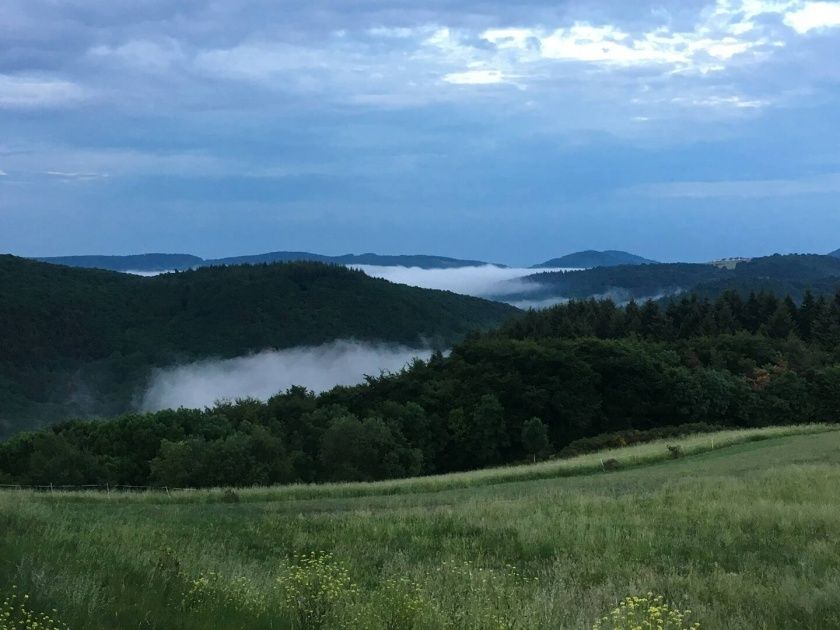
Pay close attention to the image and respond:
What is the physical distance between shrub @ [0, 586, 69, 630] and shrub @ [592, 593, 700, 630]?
414 centimetres

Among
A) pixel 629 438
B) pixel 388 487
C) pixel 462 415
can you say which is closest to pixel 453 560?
pixel 388 487

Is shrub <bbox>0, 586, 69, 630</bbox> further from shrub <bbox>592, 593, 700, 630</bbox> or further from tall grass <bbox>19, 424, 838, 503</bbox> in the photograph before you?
tall grass <bbox>19, 424, 838, 503</bbox>

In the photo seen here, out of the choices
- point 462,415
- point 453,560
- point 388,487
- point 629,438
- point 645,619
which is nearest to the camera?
point 645,619

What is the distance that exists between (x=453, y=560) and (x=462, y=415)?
67.7m

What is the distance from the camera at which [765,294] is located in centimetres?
11388

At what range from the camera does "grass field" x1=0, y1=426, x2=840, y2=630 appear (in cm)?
714

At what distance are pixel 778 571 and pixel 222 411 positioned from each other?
77.6 m

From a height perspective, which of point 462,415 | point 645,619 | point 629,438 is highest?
Result: point 645,619

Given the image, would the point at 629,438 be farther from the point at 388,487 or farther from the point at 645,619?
the point at 645,619

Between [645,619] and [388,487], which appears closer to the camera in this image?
[645,619]

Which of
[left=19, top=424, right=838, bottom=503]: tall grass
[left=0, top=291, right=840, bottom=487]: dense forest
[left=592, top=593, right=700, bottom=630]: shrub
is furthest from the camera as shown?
[left=0, top=291, right=840, bottom=487]: dense forest

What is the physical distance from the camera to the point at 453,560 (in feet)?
33.9

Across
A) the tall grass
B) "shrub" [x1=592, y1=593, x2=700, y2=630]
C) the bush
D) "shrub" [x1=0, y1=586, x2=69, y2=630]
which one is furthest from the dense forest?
"shrub" [x1=592, y1=593, x2=700, y2=630]

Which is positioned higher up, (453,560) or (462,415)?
(453,560)
